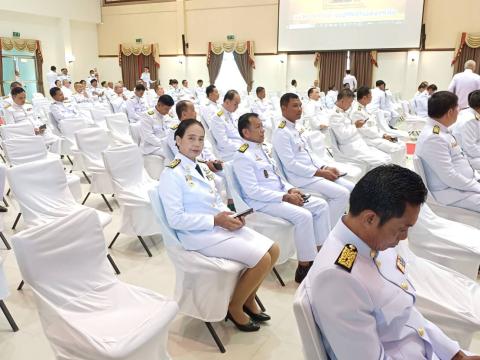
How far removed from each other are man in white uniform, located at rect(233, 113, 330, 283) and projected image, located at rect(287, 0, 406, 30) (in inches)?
471

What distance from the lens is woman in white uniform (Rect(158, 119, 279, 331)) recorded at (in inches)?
93.2

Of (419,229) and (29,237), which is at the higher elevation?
(29,237)

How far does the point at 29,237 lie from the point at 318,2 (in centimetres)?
1400

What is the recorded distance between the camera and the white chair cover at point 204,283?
7.41ft

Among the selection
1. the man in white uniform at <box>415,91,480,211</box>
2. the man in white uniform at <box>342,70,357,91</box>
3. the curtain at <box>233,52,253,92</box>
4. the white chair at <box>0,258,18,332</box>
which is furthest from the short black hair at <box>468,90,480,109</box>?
the curtain at <box>233,52,253,92</box>

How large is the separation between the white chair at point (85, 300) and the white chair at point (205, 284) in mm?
266

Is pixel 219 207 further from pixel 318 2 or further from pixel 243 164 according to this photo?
pixel 318 2

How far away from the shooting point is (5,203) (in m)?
4.78

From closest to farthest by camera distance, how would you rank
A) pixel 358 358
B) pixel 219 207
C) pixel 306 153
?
pixel 358 358
pixel 219 207
pixel 306 153

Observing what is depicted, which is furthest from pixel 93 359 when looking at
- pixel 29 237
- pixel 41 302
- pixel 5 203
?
pixel 5 203

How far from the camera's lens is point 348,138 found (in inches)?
191

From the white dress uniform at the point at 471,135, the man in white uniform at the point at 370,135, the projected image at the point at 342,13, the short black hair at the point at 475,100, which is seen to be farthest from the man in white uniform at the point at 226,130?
the projected image at the point at 342,13

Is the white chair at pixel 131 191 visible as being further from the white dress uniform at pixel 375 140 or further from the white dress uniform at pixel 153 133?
the white dress uniform at pixel 375 140

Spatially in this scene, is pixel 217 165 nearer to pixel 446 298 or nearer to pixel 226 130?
pixel 226 130
